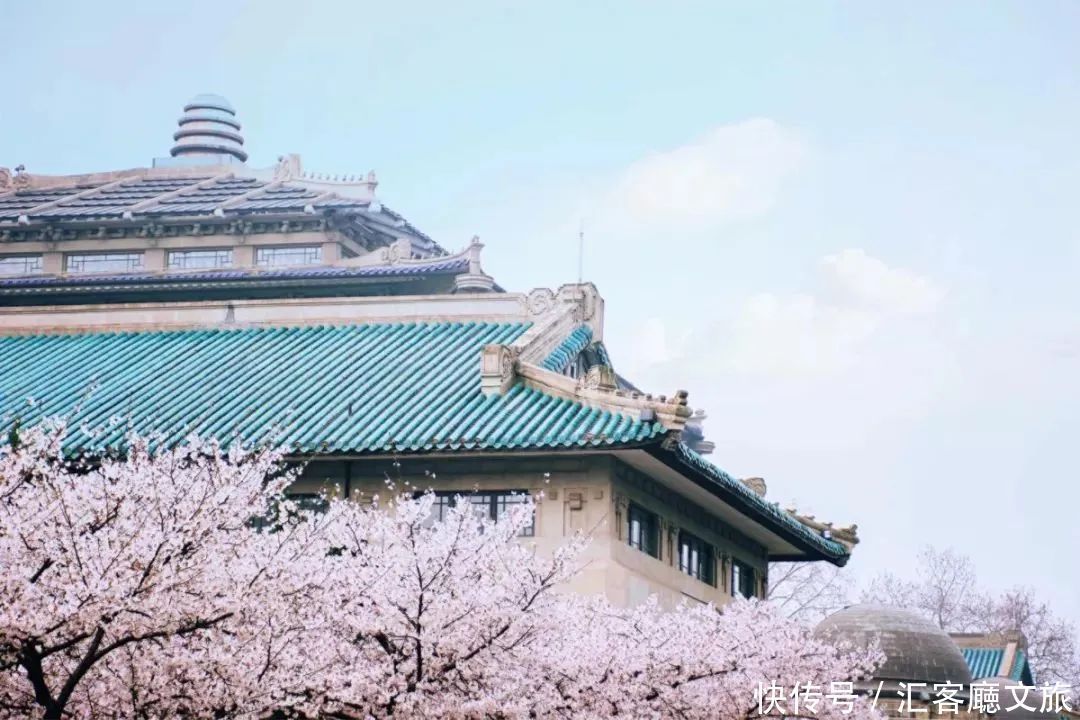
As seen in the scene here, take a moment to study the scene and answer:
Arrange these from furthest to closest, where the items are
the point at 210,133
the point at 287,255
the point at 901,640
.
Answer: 1. the point at 210,133
2. the point at 287,255
3. the point at 901,640

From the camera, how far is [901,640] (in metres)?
50.7

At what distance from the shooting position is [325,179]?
62906mm

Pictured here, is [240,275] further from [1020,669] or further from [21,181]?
[1020,669]

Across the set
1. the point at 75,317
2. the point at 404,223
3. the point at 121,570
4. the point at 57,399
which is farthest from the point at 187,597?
the point at 404,223

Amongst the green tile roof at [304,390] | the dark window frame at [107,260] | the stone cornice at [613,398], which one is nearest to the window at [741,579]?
the green tile roof at [304,390]

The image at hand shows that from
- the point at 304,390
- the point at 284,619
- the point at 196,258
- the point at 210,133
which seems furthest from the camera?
the point at 210,133

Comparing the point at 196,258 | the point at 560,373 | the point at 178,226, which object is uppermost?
the point at 178,226

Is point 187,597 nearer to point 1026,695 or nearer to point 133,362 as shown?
point 133,362

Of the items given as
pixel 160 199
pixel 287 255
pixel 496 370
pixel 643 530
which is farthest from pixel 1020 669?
pixel 496 370

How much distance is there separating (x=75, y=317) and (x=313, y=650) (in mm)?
21172

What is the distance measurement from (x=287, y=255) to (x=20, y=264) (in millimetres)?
9128

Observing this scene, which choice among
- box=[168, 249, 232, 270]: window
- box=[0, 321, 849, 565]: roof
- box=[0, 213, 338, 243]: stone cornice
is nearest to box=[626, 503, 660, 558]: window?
box=[0, 321, 849, 565]: roof

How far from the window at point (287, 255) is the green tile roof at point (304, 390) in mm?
15206

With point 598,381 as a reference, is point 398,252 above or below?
above
